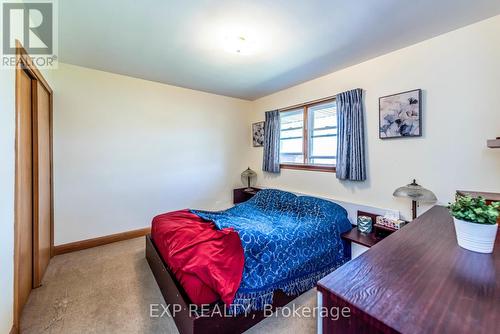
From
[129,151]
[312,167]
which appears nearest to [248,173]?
[312,167]

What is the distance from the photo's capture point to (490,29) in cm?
184

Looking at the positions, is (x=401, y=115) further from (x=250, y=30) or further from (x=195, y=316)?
(x=195, y=316)

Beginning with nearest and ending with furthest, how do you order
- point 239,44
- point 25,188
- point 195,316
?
point 195,316 → point 25,188 → point 239,44

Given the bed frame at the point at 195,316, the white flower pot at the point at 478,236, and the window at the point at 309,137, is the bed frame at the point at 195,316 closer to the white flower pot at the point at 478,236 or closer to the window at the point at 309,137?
the white flower pot at the point at 478,236

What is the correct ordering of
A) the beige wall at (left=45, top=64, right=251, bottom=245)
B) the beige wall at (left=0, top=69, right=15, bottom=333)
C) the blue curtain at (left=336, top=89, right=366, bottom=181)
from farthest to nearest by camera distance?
the beige wall at (left=45, top=64, right=251, bottom=245), the blue curtain at (left=336, top=89, right=366, bottom=181), the beige wall at (left=0, top=69, right=15, bottom=333)

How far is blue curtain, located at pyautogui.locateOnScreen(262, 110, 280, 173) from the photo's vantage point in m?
3.85

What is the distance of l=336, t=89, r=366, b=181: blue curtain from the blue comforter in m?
0.50

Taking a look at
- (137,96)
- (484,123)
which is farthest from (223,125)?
(484,123)

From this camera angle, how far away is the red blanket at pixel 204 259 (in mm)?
1454

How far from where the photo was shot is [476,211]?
1.03 metres

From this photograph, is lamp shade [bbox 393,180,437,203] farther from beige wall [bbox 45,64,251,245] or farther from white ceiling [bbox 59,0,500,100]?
beige wall [bbox 45,64,251,245]

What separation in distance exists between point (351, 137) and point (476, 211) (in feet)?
5.93

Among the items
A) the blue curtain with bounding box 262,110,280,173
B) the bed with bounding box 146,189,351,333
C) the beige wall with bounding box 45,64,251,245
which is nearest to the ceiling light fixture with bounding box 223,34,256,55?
the blue curtain with bounding box 262,110,280,173

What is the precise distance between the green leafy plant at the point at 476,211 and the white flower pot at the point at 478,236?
0.08 ft
